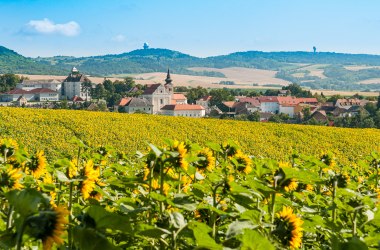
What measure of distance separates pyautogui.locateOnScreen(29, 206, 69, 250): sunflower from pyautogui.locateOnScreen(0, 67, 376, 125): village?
74.0 metres

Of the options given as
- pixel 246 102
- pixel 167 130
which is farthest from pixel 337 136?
pixel 246 102

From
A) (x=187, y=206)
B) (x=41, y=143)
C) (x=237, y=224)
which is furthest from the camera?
(x=41, y=143)

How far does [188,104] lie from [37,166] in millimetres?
93273

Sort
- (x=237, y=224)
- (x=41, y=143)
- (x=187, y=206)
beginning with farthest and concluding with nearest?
(x=41, y=143)
(x=187, y=206)
(x=237, y=224)

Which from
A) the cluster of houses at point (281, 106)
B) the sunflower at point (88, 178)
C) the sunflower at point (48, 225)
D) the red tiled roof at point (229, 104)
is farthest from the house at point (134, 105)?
the sunflower at point (48, 225)

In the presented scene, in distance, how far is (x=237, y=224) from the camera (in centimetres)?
143

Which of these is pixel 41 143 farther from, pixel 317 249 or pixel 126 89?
pixel 126 89

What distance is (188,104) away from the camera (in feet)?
315

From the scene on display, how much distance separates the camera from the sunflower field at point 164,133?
1898 centimetres

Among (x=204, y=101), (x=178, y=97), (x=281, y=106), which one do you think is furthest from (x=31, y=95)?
(x=281, y=106)

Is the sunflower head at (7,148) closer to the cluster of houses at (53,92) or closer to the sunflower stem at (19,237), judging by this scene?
the sunflower stem at (19,237)

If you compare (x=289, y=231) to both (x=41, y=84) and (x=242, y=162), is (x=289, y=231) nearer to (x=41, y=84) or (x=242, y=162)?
(x=242, y=162)

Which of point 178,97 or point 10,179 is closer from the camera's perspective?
point 10,179

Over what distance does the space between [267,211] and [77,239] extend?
109 centimetres
